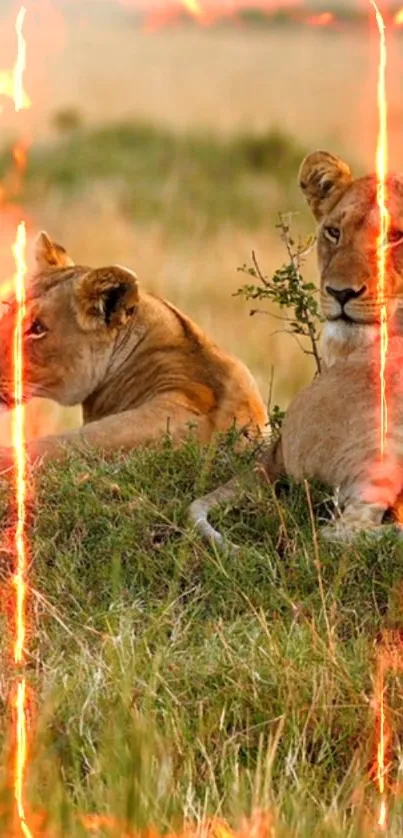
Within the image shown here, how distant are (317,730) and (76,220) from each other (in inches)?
467

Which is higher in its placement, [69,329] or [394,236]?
[394,236]

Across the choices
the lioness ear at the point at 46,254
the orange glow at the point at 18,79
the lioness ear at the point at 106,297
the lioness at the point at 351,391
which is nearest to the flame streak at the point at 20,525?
the orange glow at the point at 18,79

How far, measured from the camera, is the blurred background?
11.2 metres

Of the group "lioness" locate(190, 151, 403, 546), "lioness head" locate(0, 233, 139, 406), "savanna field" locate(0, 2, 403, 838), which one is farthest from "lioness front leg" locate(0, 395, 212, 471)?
"lioness" locate(190, 151, 403, 546)

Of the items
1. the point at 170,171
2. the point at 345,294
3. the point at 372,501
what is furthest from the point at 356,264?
the point at 170,171

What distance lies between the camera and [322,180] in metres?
5.11

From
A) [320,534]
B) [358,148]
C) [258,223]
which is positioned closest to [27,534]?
[320,534]

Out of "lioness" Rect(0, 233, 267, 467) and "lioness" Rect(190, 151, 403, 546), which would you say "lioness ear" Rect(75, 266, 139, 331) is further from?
"lioness" Rect(190, 151, 403, 546)

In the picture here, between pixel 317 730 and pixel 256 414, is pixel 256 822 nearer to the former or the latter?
pixel 317 730

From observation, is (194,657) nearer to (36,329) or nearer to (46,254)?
(36,329)

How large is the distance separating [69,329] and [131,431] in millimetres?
444

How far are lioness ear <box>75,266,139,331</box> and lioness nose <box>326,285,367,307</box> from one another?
888mm

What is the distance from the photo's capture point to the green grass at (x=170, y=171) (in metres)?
16.8

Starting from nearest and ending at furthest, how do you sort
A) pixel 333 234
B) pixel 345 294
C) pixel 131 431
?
pixel 345 294 < pixel 333 234 < pixel 131 431
